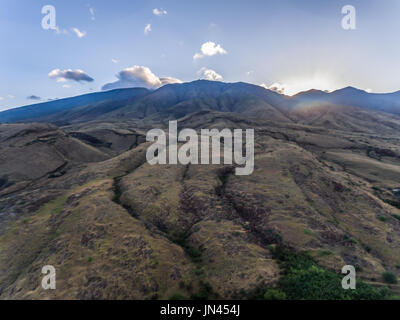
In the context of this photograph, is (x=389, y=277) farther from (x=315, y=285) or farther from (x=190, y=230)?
(x=190, y=230)

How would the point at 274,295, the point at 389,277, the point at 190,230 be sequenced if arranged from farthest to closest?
1. the point at 190,230
2. the point at 389,277
3. the point at 274,295

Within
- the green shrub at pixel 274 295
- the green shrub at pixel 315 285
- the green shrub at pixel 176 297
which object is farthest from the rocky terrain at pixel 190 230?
the green shrub at pixel 315 285

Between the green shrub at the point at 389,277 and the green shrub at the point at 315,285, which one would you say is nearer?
the green shrub at the point at 315,285

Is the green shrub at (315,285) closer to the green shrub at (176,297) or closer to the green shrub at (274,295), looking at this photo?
the green shrub at (274,295)

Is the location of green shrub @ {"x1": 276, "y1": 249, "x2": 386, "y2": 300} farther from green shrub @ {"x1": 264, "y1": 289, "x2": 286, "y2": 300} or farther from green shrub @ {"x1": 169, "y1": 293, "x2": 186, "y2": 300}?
green shrub @ {"x1": 169, "y1": 293, "x2": 186, "y2": 300}

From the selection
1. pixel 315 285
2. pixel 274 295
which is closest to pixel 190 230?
pixel 274 295

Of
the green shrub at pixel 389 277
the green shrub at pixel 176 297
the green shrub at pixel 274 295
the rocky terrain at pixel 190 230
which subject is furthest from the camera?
the rocky terrain at pixel 190 230

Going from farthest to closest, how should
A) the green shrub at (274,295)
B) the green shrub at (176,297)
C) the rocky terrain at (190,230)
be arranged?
1. the rocky terrain at (190,230)
2. the green shrub at (176,297)
3. the green shrub at (274,295)

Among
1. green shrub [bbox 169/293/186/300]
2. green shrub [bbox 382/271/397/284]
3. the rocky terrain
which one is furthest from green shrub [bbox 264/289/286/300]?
green shrub [bbox 382/271/397/284]

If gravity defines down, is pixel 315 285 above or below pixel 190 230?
below

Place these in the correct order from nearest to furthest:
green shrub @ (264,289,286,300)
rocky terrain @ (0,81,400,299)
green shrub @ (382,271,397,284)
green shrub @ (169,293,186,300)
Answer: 1. green shrub @ (264,289,286,300)
2. green shrub @ (169,293,186,300)
3. green shrub @ (382,271,397,284)
4. rocky terrain @ (0,81,400,299)
